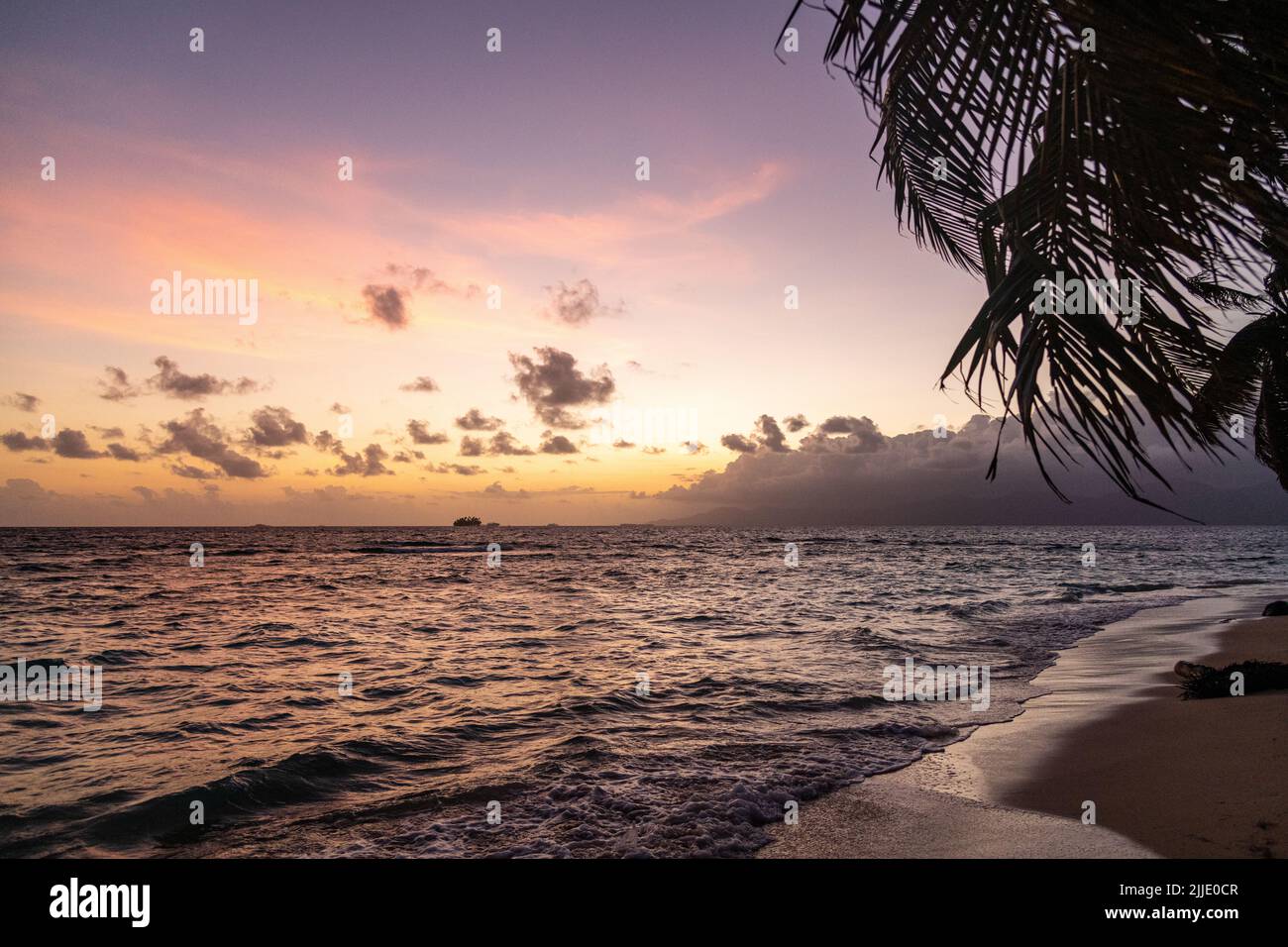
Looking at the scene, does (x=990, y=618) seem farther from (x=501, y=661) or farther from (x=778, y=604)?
(x=501, y=661)

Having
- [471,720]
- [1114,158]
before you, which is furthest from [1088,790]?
[471,720]

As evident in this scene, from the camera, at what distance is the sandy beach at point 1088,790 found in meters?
5.25

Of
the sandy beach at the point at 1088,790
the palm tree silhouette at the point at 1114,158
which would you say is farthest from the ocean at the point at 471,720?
the palm tree silhouette at the point at 1114,158

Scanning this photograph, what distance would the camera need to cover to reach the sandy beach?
525 cm

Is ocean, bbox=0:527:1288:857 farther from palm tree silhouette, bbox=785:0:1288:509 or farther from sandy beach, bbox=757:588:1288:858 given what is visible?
palm tree silhouette, bbox=785:0:1288:509

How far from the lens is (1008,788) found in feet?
21.9

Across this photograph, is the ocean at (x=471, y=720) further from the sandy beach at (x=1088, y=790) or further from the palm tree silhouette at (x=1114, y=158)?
the palm tree silhouette at (x=1114, y=158)

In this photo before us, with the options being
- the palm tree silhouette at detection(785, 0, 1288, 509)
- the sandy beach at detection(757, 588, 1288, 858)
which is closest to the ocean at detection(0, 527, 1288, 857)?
the sandy beach at detection(757, 588, 1288, 858)

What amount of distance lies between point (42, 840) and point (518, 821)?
409 centimetres

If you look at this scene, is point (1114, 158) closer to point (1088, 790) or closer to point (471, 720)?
point (1088, 790)

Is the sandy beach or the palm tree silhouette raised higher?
the palm tree silhouette

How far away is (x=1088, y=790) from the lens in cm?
639
